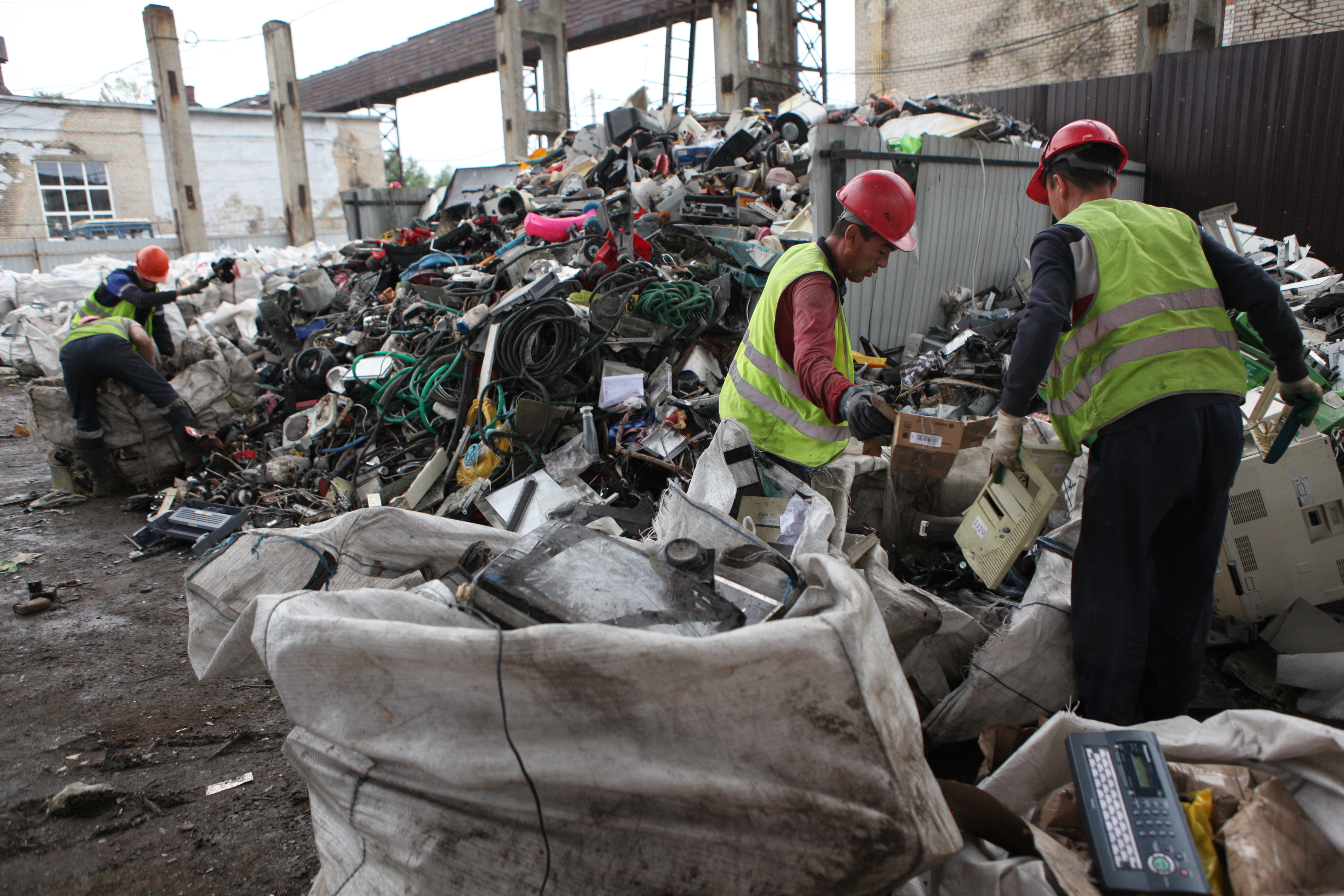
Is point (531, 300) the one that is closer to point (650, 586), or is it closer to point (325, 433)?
point (325, 433)

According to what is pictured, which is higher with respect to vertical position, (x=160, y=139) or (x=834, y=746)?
(x=160, y=139)

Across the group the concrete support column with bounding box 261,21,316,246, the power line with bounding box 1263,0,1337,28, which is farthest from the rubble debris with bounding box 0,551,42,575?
the power line with bounding box 1263,0,1337,28

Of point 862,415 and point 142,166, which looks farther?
point 142,166

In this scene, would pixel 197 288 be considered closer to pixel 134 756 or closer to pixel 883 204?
pixel 134 756

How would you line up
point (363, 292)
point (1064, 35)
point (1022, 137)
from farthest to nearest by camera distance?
point (1064, 35) → point (1022, 137) → point (363, 292)

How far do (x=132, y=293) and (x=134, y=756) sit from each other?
13.7ft

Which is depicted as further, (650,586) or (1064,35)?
(1064,35)

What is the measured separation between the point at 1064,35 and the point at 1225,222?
14.5 metres

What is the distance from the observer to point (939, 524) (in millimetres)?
3238

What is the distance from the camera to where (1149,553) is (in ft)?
6.56

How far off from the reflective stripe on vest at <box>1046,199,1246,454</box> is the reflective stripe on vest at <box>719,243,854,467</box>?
677mm

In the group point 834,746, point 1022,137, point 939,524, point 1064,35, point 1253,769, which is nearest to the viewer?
point 834,746

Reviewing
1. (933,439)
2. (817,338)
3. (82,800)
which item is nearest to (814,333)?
(817,338)

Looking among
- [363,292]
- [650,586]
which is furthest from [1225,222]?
[363,292]
